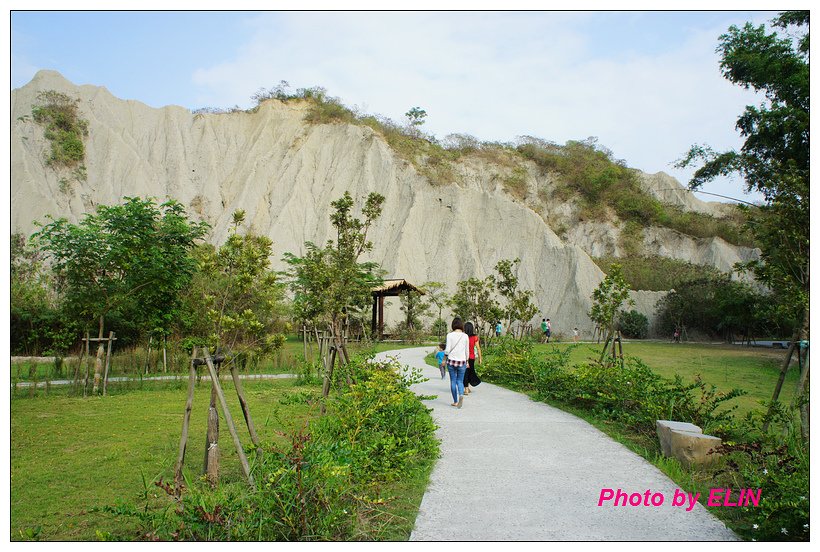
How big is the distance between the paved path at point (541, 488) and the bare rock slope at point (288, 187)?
1277 inches

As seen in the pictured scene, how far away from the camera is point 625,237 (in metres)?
49.9

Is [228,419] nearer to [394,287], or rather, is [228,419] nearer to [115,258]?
[115,258]

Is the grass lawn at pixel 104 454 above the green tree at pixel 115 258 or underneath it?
underneath

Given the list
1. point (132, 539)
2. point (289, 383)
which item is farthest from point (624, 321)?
point (132, 539)

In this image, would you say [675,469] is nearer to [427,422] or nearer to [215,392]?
[427,422]

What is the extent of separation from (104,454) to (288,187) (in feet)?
132

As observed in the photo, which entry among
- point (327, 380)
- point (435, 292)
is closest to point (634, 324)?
point (435, 292)

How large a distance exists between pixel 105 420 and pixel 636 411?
8.30 m

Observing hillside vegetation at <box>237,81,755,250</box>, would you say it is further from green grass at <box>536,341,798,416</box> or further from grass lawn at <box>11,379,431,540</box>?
grass lawn at <box>11,379,431,540</box>

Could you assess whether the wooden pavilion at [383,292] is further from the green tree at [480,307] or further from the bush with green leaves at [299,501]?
the bush with green leaves at [299,501]

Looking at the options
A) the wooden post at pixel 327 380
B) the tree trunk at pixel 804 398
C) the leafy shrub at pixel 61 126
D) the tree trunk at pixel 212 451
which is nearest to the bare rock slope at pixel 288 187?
the leafy shrub at pixel 61 126

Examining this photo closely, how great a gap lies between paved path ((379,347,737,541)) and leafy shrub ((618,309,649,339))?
30.9 m

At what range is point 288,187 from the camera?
151 feet

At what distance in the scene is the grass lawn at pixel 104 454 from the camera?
4809 millimetres
